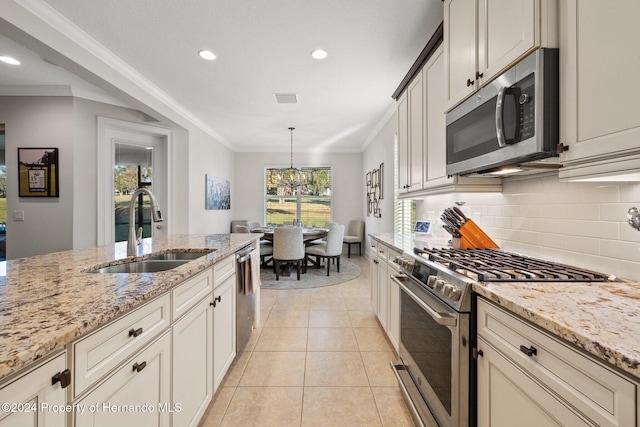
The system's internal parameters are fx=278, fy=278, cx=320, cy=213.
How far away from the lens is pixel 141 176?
430cm

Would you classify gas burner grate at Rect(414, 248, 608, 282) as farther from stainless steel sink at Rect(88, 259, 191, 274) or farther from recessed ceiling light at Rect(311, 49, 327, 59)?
recessed ceiling light at Rect(311, 49, 327, 59)

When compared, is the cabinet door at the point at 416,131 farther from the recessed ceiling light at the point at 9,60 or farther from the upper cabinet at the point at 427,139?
the recessed ceiling light at the point at 9,60

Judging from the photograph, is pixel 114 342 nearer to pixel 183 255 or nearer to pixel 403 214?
pixel 183 255

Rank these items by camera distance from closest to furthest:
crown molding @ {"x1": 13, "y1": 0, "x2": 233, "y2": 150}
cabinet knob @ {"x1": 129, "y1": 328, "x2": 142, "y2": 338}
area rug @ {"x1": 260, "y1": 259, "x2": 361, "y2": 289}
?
cabinet knob @ {"x1": 129, "y1": 328, "x2": 142, "y2": 338} < crown molding @ {"x1": 13, "y1": 0, "x2": 233, "y2": 150} < area rug @ {"x1": 260, "y1": 259, "x2": 361, "y2": 289}

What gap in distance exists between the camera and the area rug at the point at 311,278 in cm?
421

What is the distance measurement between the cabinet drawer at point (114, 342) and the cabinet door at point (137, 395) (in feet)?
0.12

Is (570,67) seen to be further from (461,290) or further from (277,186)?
(277,186)

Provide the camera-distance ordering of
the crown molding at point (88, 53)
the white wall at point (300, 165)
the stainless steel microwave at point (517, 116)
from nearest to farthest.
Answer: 1. the stainless steel microwave at point (517, 116)
2. the crown molding at point (88, 53)
3. the white wall at point (300, 165)

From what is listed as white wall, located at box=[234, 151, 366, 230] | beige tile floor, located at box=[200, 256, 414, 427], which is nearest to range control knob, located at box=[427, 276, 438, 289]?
beige tile floor, located at box=[200, 256, 414, 427]

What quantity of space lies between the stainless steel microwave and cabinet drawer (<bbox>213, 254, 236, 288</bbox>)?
1557mm

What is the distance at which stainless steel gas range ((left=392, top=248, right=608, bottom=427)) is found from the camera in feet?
3.51

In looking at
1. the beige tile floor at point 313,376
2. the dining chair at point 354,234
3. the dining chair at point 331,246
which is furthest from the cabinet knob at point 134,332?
the dining chair at point 354,234

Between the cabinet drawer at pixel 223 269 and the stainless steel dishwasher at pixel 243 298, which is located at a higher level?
the cabinet drawer at pixel 223 269

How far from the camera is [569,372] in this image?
682 mm
